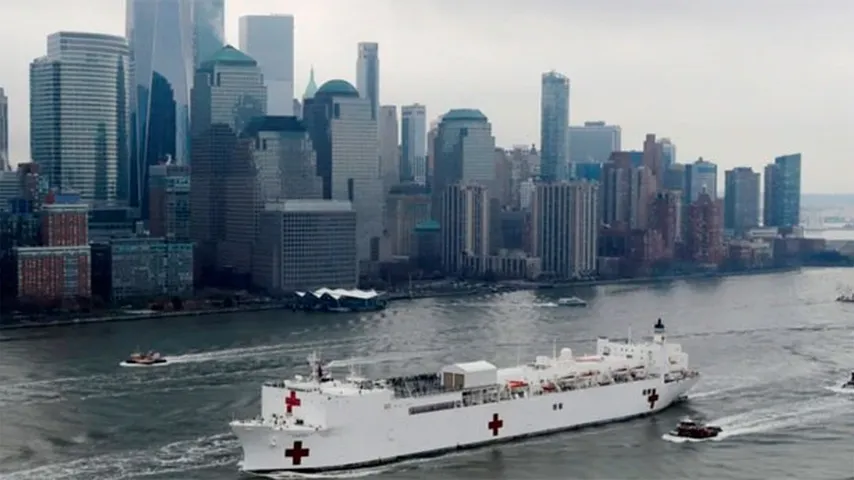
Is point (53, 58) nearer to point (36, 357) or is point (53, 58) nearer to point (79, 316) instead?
point (79, 316)

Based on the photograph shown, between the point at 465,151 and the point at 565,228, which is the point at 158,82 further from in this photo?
the point at 565,228

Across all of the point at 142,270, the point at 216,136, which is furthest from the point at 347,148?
the point at 142,270

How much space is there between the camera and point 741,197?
7888 centimetres

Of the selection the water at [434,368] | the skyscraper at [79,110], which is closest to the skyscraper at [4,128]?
the skyscraper at [79,110]

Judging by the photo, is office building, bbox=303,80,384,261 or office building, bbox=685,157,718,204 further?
office building, bbox=685,157,718,204

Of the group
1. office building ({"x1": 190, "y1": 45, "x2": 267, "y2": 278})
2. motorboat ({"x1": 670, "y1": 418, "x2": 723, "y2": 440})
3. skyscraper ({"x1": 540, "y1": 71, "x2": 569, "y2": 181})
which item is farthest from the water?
skyscraper ({"x1": 540, "y1": 71, "x2": 569, "y2": 181})

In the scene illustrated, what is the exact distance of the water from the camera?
13898mm

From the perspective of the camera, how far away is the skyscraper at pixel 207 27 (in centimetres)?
8006

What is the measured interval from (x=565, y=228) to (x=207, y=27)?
124 feet

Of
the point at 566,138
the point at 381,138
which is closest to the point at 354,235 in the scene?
the point at 381,138

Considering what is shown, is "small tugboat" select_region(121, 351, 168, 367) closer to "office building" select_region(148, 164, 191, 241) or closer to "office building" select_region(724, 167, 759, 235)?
"office building" select_region(148, 164, 191, 241)

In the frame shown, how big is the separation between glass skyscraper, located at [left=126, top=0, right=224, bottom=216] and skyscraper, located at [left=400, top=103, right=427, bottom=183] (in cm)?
2000

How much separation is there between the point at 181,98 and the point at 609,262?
27.2 meters

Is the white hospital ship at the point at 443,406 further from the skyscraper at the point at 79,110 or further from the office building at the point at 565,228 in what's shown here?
the skyscraper at the point at 79,110
